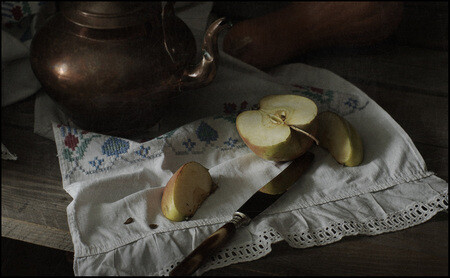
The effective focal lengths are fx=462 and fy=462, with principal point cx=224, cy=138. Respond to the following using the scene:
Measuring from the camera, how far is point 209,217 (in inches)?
23.0

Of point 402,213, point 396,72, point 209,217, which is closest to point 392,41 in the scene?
point 396,72

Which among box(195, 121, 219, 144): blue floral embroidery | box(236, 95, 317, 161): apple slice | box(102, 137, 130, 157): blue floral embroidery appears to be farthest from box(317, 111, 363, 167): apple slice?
box(102, 137, 130, 157): blue floral embroidery

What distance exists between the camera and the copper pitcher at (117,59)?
1.92ft

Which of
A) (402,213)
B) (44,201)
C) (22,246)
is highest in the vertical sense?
(402,213)

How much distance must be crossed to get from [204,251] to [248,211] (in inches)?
3.3

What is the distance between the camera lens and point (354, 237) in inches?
22.8

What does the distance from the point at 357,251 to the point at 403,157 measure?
0.59 feet

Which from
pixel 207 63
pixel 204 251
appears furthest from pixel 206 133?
pixel 204 251

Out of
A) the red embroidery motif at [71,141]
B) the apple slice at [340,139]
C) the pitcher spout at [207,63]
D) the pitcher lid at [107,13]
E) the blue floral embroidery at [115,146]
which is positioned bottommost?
the red embroidery motif at [71,141]

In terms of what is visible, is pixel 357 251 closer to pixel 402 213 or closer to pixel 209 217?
pixel 402 213

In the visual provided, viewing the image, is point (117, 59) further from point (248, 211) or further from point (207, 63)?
point (248, 211)

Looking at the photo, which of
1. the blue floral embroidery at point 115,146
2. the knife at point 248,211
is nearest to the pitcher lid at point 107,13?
the blue floral embroidery at point 115,146

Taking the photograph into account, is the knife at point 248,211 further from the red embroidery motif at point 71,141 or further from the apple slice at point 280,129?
the red embroidery motif at point 71,141

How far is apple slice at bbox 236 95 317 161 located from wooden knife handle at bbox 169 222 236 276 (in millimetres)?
128
